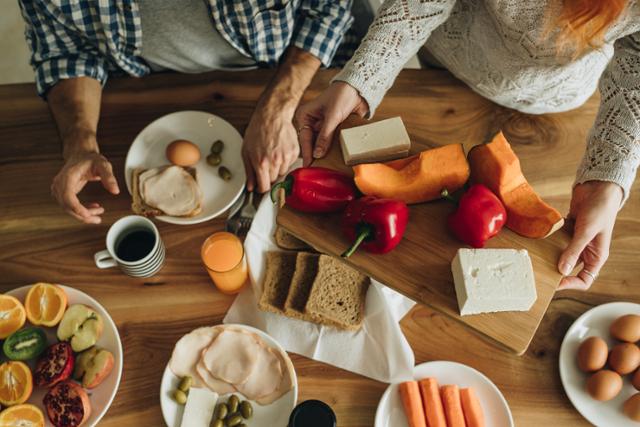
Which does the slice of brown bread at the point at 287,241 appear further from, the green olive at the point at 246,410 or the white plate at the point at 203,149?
the green olive at the point at 246,410

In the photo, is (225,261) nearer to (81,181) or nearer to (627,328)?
(81,181)

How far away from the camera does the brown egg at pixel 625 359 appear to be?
4.02 feet

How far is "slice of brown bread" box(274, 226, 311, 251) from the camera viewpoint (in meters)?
1.38

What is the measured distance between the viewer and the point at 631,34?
108cm

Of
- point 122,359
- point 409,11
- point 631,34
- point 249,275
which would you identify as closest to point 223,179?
point 249,275

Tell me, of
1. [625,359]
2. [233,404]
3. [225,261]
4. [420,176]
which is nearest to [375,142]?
[420,176]

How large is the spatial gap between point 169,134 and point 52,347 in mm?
624

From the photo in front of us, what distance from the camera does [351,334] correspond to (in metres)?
1.30

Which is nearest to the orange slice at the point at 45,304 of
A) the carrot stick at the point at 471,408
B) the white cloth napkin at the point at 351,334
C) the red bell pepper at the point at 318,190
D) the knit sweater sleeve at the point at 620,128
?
the white cloth napkin at the point at 351,334

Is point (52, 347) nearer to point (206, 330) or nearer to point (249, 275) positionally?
point (206, 330)

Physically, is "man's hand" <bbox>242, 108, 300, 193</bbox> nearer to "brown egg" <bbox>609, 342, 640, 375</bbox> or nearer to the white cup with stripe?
the white cup with stripe

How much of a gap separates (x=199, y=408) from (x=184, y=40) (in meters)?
1.01

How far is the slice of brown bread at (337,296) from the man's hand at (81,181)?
57cm

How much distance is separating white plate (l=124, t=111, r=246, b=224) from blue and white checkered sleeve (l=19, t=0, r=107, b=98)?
0.82ft
